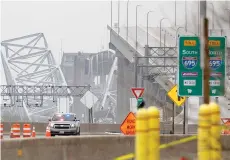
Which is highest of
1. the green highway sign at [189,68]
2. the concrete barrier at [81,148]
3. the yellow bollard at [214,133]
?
the green highway sign at [189,68]

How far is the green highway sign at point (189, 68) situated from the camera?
1714 cm

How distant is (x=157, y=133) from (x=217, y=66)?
9986 millimetres

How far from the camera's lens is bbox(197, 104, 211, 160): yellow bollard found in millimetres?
8133

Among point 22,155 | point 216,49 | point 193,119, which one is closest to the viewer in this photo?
point 22,155

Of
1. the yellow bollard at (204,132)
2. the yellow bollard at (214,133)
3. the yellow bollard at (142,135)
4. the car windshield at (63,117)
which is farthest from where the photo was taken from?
the car windshield at (63,117)

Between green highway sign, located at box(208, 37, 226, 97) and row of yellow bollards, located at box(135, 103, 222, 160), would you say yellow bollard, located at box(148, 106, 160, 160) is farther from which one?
green highway sign, located at box(208, 37, 226, 97)

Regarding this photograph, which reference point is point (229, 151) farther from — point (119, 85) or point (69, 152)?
point (119, 85)

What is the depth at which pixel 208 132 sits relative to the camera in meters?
8.20

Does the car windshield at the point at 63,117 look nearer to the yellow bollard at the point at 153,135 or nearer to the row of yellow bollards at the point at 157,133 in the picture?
the row of yellow bollards at the point at 157,133

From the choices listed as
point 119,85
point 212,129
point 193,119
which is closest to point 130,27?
point 119,85

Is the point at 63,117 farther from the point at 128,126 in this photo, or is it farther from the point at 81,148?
the point at 81,148

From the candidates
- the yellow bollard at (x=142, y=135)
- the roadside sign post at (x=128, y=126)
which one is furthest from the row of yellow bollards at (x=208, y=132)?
the roadside sign post at (x=128, y=126)

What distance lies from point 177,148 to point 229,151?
7.07 feet

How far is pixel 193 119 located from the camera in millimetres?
64438
